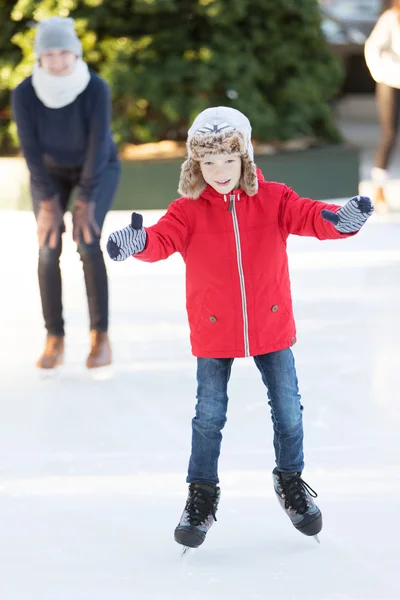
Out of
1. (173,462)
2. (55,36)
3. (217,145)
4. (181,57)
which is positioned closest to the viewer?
(217,145)

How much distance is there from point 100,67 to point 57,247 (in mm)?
4685

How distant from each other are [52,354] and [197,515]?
1803mm

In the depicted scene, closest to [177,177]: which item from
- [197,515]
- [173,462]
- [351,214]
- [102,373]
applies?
[102,373]

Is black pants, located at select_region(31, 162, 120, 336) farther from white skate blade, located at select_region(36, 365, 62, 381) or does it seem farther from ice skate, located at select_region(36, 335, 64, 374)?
white skate blade, located at select_region(36, 365, 62, 381)

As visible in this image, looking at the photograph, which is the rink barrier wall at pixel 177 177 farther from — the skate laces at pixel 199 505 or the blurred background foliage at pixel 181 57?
the skate laces at pixel 199 505

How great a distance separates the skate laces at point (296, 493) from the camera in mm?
2900

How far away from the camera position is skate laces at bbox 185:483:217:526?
2.88 m

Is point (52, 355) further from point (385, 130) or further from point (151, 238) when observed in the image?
point (385, 130)

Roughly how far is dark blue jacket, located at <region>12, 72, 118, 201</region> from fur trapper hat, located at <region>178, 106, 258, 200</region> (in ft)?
5.20

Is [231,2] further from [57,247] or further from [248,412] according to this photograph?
[248,412]

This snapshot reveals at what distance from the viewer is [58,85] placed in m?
4.24

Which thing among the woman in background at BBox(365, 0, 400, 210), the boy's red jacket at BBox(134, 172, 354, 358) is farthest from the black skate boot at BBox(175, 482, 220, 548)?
the woman in background at BBox(365, 0, 400, 210)

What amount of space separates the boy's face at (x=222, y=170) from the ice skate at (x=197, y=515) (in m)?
0.76

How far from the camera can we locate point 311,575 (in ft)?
8.79
